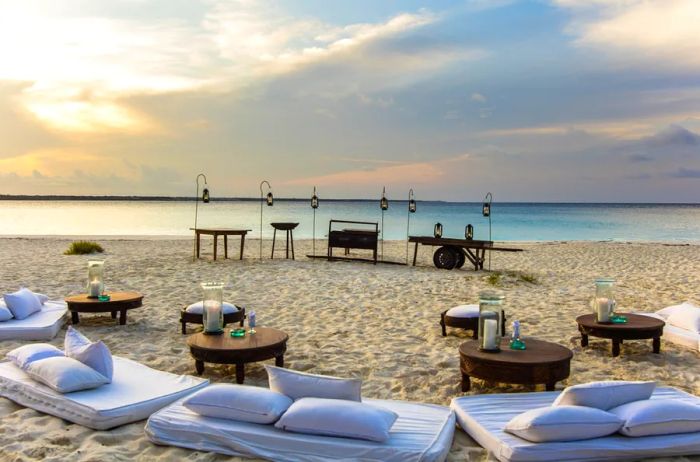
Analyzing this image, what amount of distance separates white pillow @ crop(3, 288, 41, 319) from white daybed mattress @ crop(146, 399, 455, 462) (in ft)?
11.8

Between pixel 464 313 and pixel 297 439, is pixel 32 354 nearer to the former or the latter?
pixel 297 439

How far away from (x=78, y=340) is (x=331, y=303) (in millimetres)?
4277

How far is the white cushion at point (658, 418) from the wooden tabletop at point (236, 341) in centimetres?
269

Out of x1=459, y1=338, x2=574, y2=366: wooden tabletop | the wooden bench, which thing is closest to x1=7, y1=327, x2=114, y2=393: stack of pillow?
x1=459, y1=338, x2=574, y2=366: wooden tabletop

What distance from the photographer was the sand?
12.4 ft

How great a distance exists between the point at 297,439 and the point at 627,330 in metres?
3.76

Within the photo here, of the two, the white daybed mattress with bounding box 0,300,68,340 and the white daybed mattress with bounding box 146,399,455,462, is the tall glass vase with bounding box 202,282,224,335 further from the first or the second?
the white daybed mattress with bounding box 0,300,68,340

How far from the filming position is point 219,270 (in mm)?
11719

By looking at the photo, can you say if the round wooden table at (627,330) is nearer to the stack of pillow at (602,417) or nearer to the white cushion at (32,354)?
the stack of pillow at (602,417)

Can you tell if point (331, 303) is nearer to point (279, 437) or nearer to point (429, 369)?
point (429, 369)

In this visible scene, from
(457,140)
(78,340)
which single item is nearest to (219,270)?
(78,340)

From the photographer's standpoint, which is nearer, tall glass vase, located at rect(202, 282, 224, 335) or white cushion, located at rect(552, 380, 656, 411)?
white cushion, located at rect(552, 380, 656, 411)

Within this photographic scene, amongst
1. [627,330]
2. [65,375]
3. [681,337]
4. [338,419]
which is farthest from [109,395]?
[681,337]

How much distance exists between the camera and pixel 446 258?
12750mm
